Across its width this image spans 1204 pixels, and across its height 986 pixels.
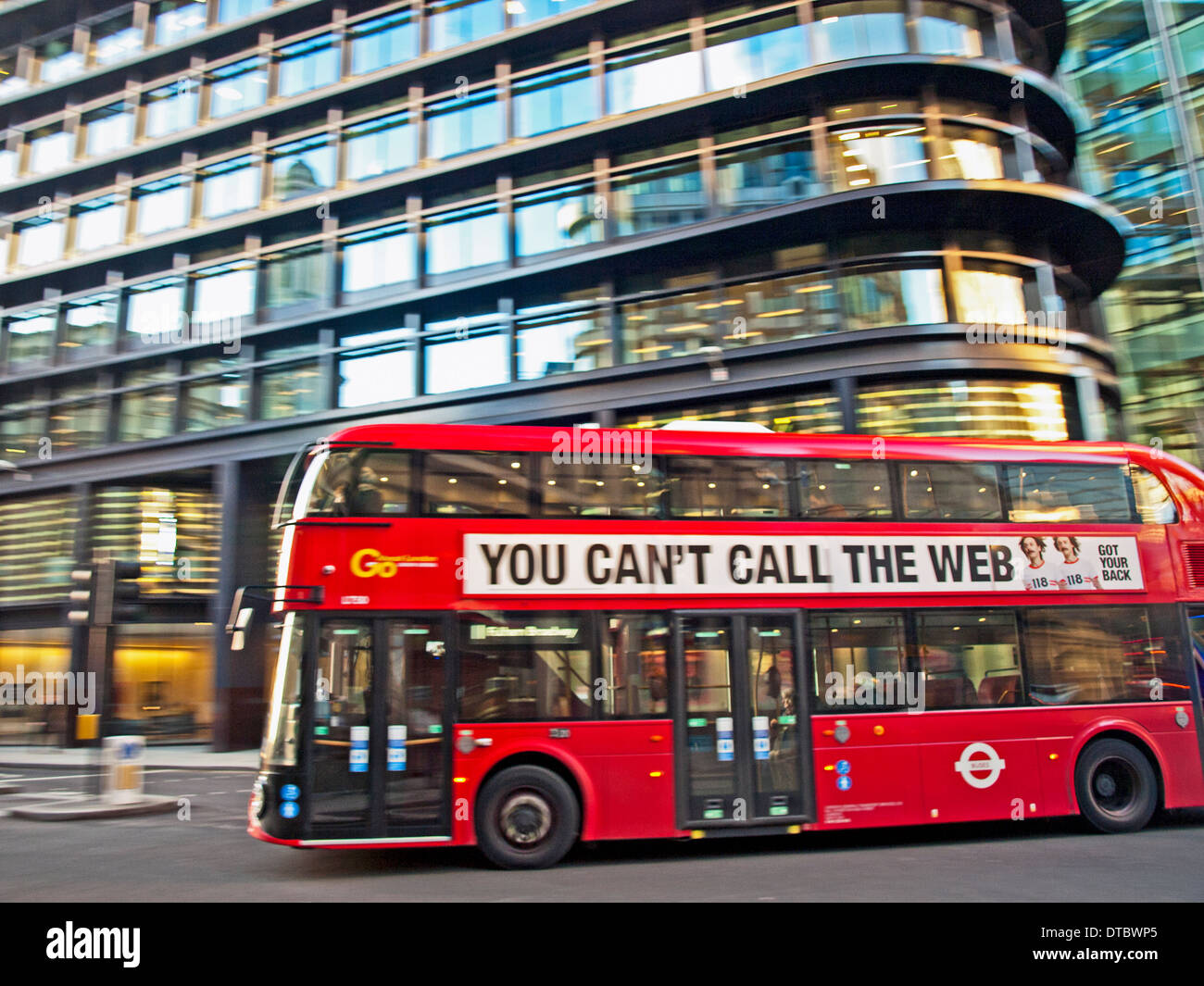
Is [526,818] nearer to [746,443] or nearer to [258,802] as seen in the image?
[258,802]

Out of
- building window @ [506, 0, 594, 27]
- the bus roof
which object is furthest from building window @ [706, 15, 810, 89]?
the bus roof

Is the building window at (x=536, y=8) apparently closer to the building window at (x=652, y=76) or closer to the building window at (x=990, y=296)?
the building window at (x=652, y=76)

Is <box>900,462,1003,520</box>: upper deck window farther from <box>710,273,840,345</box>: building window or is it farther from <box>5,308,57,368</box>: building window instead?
<box>5,308,57,368</box>: building window

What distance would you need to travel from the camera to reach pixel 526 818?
841cm

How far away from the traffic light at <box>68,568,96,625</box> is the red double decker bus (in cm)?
643

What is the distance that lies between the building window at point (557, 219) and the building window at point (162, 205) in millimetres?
11050

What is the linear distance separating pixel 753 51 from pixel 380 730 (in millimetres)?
16751

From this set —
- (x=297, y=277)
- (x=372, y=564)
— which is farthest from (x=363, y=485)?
(x=297, y=277)

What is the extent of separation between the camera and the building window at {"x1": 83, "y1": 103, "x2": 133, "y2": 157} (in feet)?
86.5

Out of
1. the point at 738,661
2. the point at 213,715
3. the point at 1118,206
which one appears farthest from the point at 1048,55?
the point at 213,715

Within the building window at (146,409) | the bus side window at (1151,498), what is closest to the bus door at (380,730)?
the bus side window at (1151,498)

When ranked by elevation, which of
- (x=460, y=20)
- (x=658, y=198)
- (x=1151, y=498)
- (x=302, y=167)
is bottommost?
(x=1151, y=498)

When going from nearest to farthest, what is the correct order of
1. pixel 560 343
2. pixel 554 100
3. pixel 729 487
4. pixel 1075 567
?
pixel 729 487, pixel 1075 567, pixel 560 343, pixel 554 100

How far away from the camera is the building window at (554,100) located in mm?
20359
